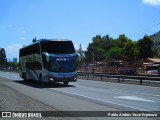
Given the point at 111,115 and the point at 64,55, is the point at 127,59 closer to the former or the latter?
the point at 64,55

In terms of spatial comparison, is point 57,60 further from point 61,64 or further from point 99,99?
point 99,99

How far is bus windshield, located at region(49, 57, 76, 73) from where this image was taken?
30.8 metres

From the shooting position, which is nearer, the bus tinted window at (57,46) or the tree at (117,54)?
the bus tinted window at (57,46)

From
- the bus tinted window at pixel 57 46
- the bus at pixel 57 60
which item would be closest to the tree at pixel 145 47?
the bus at pixel 57 60

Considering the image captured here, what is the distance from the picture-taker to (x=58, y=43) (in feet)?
102

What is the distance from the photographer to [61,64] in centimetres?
3098

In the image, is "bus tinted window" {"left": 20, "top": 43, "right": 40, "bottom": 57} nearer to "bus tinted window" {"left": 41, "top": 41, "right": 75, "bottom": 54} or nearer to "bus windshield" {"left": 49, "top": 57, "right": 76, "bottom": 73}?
"bus tinted window" {"left": 41, "top": 41, "right": 75, "bottom": 54}

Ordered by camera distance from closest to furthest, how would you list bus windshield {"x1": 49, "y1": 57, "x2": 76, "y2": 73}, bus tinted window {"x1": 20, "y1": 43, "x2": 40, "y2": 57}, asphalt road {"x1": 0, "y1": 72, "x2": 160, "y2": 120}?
asphalt road {"x1": 0, "y1": 72, "x2": 160, "y2": 120} → bus windshield {"x1": 49, "y1": 57, "x2": 76, "y2": 73} → bus tinted window {"x1": 20, "y1": 43, "x2": 40, "y2": 57}

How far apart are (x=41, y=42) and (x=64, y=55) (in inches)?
99.3

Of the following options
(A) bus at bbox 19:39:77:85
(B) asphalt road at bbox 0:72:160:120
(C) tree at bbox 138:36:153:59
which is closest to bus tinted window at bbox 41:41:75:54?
(A) bus at bbox 19:39:77:85

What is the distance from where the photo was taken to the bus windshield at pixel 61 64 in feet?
101

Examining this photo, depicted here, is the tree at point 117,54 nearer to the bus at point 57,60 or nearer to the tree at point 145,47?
the tree at point 145,47

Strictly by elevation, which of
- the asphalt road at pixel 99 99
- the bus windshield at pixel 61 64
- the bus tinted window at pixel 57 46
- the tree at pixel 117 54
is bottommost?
the asphalt road at pixel 99 99

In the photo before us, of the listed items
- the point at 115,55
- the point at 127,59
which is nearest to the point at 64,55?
the point at 127,59
